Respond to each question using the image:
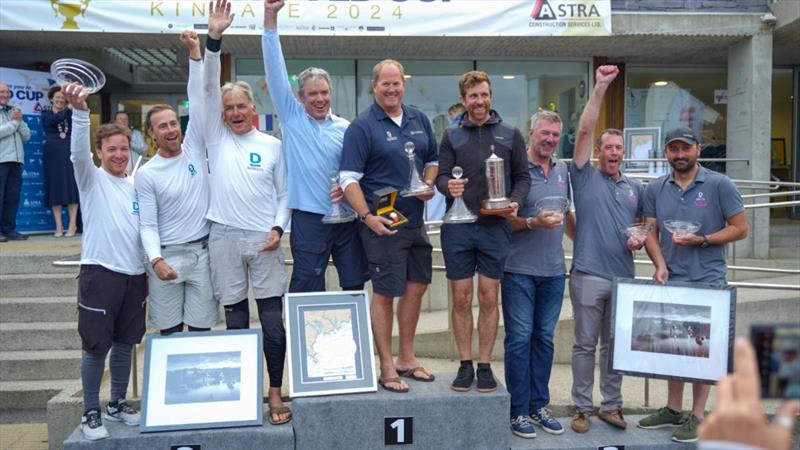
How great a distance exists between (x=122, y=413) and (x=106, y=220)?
1.19 metres

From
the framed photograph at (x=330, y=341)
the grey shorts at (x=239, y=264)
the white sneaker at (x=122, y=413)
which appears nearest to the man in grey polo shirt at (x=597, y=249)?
the framed photograph at (x=330, y=341)

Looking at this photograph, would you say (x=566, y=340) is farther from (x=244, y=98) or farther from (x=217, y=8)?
(x=217, y=8)

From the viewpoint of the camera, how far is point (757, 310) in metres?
6.86

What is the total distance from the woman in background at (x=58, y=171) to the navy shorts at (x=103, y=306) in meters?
5.48

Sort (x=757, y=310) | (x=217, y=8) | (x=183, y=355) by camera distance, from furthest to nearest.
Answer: (x=757, y=310) → (x=183, y=355) → (x=217, y=8)

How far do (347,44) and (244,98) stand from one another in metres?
5.80

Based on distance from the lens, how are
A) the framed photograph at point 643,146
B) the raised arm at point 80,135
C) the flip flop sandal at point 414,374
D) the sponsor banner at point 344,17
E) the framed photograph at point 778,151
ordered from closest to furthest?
the raised arm at point 80,135 → the flip flop sandal at point 414,374 → the sponsor banner at point 344,17 → the framed photograph at point 643,146 → the framed photograph at point 778,151

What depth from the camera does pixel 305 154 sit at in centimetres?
435

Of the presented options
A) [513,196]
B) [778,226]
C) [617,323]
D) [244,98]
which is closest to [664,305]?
[617,323]

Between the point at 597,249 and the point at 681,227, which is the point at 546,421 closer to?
the point at 597,249

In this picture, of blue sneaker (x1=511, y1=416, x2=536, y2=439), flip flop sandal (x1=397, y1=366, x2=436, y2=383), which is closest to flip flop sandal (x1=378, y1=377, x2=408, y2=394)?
flip flop sandal (x1=397, y1=366, x2=436, y2=383)

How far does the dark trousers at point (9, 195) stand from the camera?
8.21 meters

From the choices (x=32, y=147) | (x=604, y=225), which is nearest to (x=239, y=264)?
(x=604, y=225)

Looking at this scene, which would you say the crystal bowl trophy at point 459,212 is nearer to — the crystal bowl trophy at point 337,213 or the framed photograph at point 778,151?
the crystal bowl trophy at point 337,213
